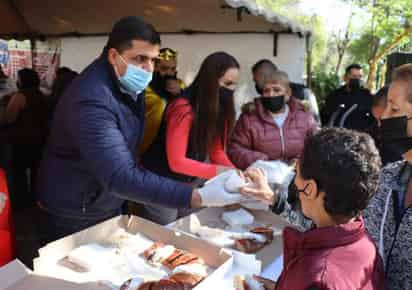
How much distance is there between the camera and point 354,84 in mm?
4996

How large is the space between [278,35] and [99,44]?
8.27 feet

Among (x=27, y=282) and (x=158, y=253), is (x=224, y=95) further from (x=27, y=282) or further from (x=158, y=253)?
(x=27, y=282)

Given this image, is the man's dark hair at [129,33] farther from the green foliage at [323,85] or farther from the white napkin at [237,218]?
the green foliage at [323,85]

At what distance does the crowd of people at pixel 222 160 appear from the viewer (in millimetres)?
1042

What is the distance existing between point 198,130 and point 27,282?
3.77 ft

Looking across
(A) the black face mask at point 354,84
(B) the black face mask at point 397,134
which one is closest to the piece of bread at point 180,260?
(B) the black face mask at point 397,134

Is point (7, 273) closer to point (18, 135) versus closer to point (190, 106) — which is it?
point (190, 106)

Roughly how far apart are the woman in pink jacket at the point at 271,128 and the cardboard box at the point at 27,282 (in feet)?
4.73

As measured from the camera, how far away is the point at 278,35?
4.52 m

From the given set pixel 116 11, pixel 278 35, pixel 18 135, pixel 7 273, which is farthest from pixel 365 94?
pixel 7 273

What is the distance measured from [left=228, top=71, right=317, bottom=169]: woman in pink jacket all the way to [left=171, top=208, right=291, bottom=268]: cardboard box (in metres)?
0.67

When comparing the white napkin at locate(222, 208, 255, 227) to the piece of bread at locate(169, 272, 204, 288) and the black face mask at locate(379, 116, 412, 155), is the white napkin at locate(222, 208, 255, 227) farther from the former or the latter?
the black face mask at locate(379, 116, 412, 155)

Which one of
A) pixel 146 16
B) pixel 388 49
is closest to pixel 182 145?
pixel 146 16

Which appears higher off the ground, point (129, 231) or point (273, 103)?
point (273, 103)
